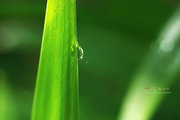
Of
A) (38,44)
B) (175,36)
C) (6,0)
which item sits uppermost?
(6,0)

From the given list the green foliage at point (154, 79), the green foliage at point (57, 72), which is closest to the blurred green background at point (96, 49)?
the green foliage at point (154, 79)

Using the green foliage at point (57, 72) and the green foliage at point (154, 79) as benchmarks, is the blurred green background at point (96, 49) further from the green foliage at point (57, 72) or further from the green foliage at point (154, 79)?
the green foliage at point (57, 72)

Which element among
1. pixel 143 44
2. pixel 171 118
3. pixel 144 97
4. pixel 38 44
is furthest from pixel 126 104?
pixel 38 44

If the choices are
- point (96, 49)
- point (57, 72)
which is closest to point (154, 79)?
point (96, 49)

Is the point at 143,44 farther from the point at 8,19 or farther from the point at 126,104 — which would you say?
the point at 8,19

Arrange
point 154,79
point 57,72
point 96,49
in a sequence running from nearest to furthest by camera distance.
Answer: point 57,72, point 154,79, point 96,49

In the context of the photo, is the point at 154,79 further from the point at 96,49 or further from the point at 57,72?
the point at 57,72
